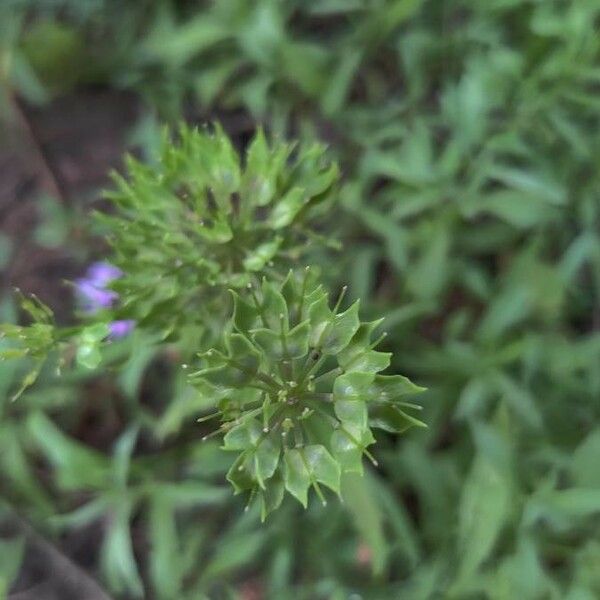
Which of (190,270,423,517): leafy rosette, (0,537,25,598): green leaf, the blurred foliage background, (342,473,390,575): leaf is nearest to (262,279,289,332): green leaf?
(190,270,423,517): leafy rosette

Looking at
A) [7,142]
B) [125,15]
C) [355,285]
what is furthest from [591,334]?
[7,142]

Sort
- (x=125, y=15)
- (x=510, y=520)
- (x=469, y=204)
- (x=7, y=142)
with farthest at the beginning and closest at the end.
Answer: (x=7, y=142)
(x=125, y=15)
(x=469, y=204)
(x=510, y=520)

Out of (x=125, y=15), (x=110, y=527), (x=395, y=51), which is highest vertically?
(x=125, y=15)

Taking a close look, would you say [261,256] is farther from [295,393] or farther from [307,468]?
[307,468]

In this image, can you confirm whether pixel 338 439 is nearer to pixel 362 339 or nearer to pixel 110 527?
pixel 362 339

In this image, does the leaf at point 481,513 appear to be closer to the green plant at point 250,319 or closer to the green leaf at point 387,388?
the green plant at point 250,319

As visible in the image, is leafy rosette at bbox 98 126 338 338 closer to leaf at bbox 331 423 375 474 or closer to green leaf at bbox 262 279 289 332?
green leaf at bbox 262 279 289 332

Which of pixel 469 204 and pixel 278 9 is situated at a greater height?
pixel 278 9
